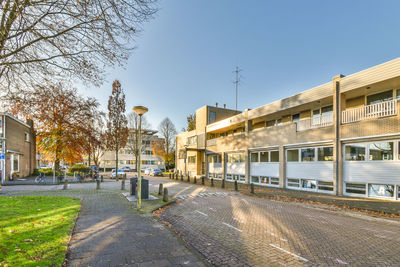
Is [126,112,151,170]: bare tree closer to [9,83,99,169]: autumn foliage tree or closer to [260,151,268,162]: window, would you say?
[9,83,99,169]: autumn foliage tree

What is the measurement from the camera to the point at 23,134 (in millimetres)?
29328

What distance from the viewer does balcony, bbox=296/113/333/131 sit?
16.1 metres

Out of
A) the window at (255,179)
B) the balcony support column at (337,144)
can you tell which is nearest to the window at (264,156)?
the window at (255,179)

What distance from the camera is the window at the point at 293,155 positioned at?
712 inches

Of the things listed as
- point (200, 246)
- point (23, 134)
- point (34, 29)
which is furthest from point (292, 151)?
point (23, 134)

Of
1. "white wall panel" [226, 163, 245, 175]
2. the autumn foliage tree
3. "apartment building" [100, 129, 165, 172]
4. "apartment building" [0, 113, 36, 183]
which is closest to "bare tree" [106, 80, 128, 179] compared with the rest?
the autumn foliage tree

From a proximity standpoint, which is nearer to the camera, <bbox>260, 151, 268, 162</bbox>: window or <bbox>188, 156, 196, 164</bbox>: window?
<bbox>260, 151, 268, 162</bbox>: window

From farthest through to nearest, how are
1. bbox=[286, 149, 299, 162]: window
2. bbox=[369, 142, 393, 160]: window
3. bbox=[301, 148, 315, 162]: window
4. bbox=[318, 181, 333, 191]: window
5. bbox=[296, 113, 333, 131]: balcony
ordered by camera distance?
bbox=[286, 149, 299, 162]: window → bbox=[301, 148, 315, 162]: window → bbox=[296, 113, 333, 131]: balcony → bbox=[318, 181, 333, 191]: window → bbox=[369, 142, 393, 160]: window

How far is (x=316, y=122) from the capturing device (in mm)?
17141

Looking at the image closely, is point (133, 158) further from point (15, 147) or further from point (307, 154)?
point (307, 154)

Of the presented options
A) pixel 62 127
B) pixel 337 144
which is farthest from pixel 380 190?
pixel 62 127

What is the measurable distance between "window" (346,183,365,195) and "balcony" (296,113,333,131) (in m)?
4.40

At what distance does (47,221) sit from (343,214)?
1198 cm

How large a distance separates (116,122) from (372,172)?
28671 millimetres
